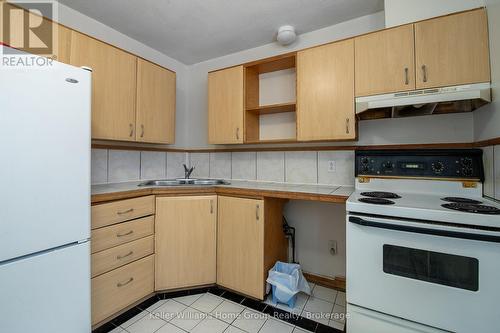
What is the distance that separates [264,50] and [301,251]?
2101 mm

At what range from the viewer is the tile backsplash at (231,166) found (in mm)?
1959

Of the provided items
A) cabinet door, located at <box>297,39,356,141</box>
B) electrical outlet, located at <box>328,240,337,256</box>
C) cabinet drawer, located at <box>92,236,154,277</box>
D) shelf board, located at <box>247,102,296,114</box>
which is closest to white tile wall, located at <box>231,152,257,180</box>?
shelf board, located at <box>247,102,296,114</box>

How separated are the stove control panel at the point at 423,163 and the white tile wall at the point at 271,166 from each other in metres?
0.72

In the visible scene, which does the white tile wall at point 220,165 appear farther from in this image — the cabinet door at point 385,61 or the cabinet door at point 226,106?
the cabinet door at point 385,61

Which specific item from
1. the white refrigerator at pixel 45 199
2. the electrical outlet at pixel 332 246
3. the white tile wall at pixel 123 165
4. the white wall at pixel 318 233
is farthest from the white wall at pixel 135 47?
the electrical outlet at pixel 332 246

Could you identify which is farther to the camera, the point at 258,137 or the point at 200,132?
the point at 200,132

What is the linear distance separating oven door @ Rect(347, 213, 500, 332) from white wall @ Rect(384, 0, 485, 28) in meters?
1.37

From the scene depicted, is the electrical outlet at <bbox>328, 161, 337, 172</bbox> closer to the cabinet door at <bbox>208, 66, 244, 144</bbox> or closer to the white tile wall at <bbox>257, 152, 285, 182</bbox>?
the white tile wall at <bbox>257, 152, 285, 182</bbox>

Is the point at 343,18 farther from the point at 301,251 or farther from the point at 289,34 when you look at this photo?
the point at 301,251

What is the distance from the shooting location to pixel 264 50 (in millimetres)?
2369

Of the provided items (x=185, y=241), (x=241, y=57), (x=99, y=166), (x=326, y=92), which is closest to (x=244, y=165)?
(x=185, y=241)

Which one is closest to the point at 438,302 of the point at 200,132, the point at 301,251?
the point at 301,251

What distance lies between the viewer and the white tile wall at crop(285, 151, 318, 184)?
6.77ft

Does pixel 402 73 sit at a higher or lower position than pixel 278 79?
lower
